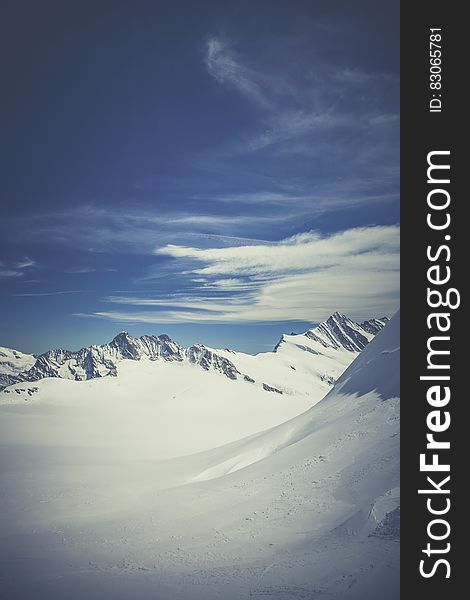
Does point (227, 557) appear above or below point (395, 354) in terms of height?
below

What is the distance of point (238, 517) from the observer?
27.3m

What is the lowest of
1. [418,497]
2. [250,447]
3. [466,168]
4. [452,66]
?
[250,447]

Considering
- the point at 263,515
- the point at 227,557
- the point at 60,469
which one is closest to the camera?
the point at 227,557

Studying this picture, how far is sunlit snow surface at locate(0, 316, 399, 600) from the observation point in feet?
63.3

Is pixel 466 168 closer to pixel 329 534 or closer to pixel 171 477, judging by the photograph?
pixel 329 534

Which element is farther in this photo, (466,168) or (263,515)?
(263,515)

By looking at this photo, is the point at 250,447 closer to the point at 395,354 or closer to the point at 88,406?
the point at 395,354

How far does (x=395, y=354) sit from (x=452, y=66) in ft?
127

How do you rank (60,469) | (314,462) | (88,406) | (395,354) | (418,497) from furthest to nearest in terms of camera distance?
1. (88,406)
2. (60,469)
3. (395,354)
4. (314,462)
5. (418,497)

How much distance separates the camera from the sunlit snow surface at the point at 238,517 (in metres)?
19.3

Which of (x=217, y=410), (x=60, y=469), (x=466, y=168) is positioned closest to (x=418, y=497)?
(x=466, y=168)

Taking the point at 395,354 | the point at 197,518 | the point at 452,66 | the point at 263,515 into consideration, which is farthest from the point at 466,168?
the point at 395,354

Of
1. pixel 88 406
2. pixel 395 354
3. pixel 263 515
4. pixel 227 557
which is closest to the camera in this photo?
pixel 227 557

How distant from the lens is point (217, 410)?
17350 centimetres
